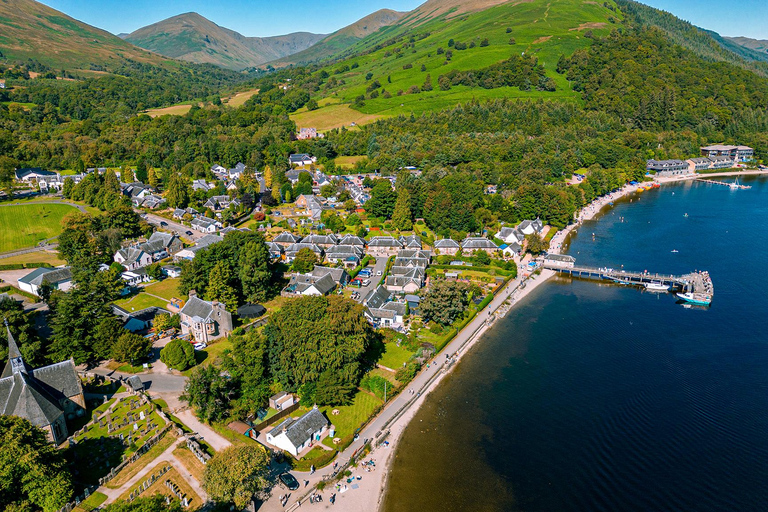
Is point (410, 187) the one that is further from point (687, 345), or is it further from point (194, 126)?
point (194, 126)

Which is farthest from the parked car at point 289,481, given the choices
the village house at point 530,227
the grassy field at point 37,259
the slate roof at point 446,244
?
the village house at point 530,227

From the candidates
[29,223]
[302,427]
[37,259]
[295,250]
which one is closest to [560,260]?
[295,250]

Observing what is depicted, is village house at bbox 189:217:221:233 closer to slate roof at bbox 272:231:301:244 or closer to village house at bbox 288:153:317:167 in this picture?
slate roof at bbox 272:231:301:244

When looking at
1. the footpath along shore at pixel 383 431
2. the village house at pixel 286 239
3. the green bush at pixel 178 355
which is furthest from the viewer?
the village house at pixel 286 239

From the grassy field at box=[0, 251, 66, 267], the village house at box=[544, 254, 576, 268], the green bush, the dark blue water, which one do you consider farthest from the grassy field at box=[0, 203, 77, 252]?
the village house at box=[544, 254, 576, 268]

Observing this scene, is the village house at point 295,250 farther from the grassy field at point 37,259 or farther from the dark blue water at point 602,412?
the grassy field at point 37,259

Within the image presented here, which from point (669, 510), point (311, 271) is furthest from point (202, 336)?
point (669, 510)
